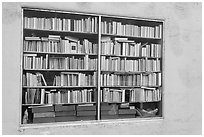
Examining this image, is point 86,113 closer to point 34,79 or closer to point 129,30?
point 34,79

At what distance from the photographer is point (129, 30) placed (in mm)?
4945

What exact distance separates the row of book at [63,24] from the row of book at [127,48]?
0.37 meters

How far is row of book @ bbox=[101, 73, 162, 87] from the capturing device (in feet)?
15.8

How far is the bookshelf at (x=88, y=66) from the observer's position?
4.49 meters

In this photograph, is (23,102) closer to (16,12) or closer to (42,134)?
(42,134)

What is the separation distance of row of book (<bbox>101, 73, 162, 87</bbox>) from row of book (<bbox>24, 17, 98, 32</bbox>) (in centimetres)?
94

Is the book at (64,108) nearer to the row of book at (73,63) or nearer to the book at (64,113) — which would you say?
the book at (64,113)

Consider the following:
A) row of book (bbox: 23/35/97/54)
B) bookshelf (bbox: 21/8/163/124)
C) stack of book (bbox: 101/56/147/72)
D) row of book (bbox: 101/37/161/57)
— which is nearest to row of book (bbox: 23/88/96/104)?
bookshelf (bbox: 21/8/163/124)

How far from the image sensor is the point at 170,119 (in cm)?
Answer: 499

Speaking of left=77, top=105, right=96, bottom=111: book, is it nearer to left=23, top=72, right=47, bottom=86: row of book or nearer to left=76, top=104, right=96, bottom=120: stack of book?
left=76, top=104, right=96, bottom=120: stack of book

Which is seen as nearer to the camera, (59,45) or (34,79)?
(34,79)

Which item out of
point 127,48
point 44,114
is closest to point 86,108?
point 44,114

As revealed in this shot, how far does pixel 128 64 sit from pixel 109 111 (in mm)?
964

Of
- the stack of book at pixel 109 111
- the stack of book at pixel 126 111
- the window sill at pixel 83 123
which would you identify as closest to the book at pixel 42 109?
the window sill at pixel 83 123
